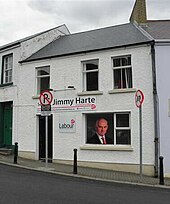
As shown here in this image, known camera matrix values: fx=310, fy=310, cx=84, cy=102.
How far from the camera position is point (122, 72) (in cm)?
1462

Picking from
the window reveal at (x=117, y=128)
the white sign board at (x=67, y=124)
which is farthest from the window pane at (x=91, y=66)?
the white sign board at (x=67, y=124)

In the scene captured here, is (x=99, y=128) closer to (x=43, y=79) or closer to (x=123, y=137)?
(x=123, y=137)

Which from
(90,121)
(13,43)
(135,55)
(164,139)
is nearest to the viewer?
(164,139)

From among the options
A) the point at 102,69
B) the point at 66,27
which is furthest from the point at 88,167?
the point at 66,27

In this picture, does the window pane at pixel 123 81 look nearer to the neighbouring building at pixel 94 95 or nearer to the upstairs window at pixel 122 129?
the neighbouring building at pixel 94 95

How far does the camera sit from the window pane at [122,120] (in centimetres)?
1417

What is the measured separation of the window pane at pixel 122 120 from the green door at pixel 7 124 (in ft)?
23.3

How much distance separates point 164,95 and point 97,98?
3152 mm

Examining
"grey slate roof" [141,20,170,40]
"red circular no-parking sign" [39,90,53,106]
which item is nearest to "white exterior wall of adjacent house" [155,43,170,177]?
"grey slate roof" [141,20,170,40]

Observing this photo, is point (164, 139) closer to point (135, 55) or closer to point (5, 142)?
point (135, 55)

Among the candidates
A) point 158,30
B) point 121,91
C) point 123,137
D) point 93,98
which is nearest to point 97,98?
point 93,98

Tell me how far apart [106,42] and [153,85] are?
3.86m

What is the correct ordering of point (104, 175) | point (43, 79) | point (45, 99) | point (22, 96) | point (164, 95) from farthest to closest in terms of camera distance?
point (22, 96)
point (43, 79)
point (164, 95)
point (45, 99)
point (104, 175)

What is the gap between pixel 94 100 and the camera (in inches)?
581
